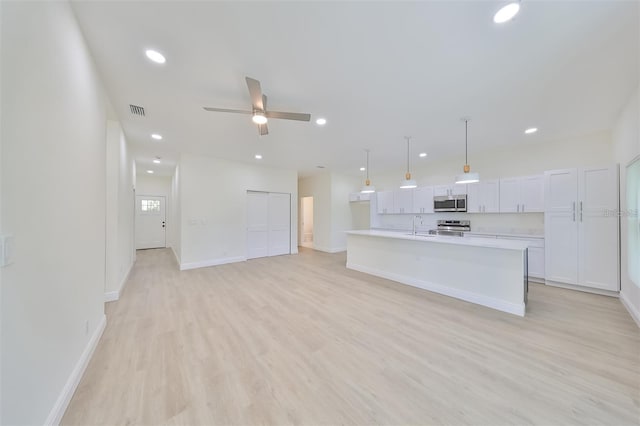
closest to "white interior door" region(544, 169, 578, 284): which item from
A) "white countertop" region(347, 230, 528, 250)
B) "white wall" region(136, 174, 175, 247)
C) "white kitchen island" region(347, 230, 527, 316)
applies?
"white countertop" region(347, 230, 528, 250)

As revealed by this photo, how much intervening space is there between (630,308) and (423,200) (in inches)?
156

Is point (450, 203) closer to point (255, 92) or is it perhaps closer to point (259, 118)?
point (259, 118)

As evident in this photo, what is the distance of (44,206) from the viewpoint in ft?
4.53

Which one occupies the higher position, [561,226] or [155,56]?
[155,56]

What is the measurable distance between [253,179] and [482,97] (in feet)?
18.2

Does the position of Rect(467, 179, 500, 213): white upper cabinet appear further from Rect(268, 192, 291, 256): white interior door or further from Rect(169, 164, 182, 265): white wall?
Rect(169, 164, 182, 265): white wall

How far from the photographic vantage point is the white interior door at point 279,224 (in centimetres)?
712

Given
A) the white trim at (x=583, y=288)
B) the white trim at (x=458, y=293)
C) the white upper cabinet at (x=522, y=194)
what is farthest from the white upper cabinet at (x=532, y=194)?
the white trim at (x=458, y=293)

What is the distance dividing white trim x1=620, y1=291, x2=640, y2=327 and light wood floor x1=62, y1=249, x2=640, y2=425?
0.09m

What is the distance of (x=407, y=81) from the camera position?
2525 mm

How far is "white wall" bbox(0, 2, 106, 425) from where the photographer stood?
108 cm

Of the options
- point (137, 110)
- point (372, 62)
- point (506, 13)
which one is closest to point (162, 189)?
point (137, 110)

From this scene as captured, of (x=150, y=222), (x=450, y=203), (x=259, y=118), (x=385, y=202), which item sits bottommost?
(x=150, y=222)

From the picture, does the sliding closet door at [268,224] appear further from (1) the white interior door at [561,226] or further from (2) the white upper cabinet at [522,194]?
(1) the white interior door at [561,226]
